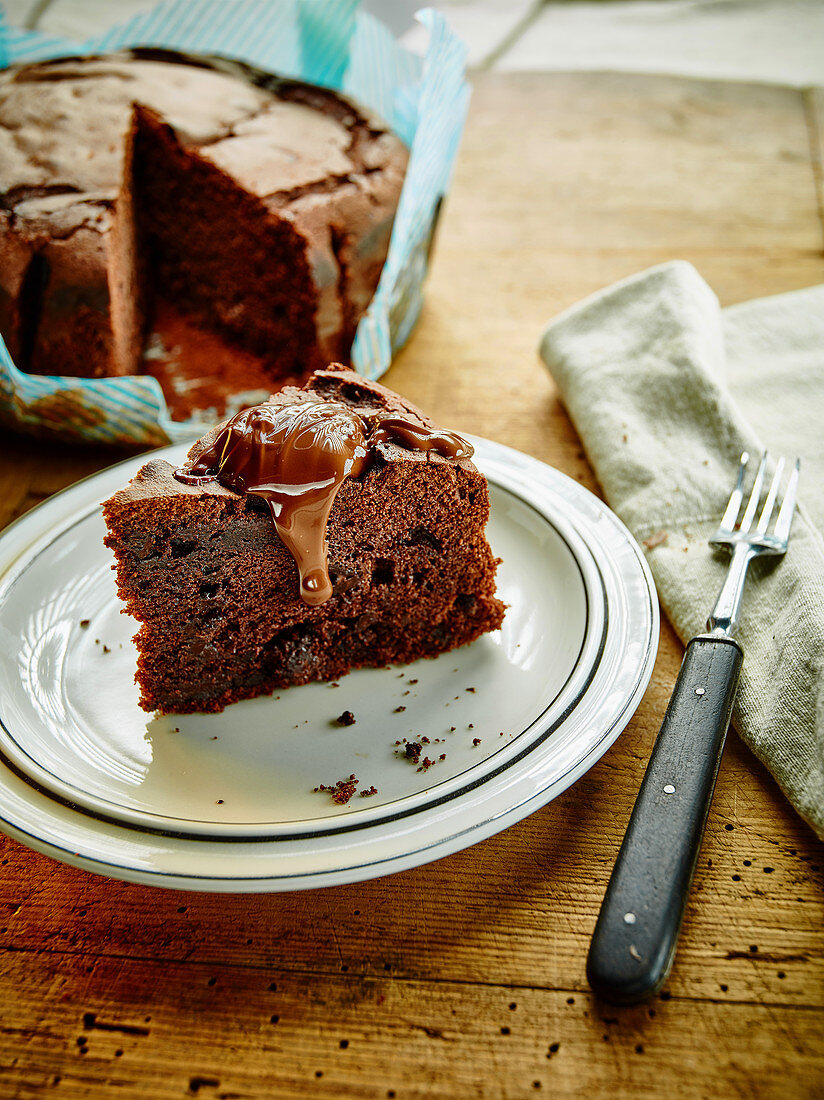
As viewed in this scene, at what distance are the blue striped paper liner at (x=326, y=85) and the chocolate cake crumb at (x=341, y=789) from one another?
1328 mm

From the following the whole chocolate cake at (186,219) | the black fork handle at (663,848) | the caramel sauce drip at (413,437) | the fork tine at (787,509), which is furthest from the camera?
the whole chocolate cake at (186,219)

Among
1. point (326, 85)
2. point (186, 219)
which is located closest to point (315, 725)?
point (186, 219)

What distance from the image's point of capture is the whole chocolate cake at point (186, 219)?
9.41ft

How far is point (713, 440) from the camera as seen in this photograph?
254cm

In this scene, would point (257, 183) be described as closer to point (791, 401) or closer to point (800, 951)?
point (791, 401)

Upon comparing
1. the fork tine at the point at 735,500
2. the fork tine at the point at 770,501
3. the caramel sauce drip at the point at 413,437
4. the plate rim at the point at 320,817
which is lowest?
the fork tine at the point at 735,500

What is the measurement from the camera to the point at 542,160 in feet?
14.1

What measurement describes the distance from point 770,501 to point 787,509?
0.17ft

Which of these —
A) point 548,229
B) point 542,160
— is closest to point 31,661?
point 548,229

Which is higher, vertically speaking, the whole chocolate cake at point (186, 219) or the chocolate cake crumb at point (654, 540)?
the whole chocolate cake at point (186, 219)

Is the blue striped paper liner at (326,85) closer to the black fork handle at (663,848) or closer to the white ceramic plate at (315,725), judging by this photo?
the white ceramic plate at (315,725)

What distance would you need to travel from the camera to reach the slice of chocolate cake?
1891 mm

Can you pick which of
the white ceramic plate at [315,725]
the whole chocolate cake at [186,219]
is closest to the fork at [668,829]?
the white ceramic plate at [315,725]

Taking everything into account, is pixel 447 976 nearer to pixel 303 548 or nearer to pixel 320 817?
pixel 320 817
